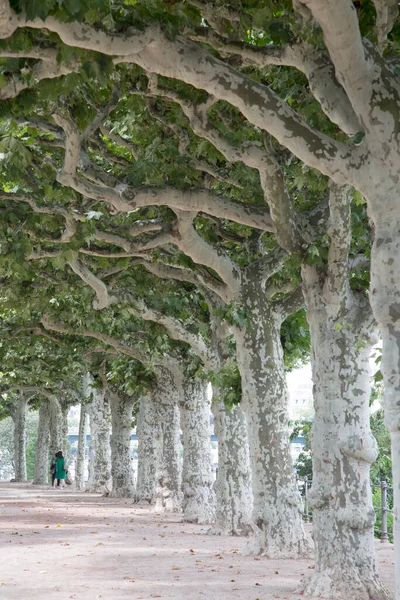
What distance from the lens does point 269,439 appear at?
1270 cm

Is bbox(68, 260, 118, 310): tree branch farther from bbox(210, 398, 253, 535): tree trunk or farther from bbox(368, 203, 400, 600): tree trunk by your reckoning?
bbox(368, 203, 400, 600): tree trunk

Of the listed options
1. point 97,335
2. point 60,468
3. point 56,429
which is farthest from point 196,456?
point 56,429

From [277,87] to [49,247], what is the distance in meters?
6.01

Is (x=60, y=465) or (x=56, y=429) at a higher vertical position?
(x=56, y=429)

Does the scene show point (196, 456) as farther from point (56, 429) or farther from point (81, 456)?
point (56, 429)

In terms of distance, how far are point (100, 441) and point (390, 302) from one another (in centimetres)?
2676

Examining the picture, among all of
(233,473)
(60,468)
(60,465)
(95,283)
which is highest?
(95,283)

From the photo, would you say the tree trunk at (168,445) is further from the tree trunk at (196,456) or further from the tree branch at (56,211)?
the tree branch at (56,211)

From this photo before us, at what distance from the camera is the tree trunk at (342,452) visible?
9086 mm

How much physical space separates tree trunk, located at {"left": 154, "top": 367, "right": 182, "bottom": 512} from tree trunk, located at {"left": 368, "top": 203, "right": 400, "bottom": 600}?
17156 mm

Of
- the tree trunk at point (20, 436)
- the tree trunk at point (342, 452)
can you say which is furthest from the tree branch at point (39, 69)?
the tree trunk at point (20, 436)

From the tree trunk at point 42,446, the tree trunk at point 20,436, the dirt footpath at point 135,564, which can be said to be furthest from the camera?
the tree trunk at point 20,436

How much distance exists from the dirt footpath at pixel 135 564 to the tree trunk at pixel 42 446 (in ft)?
96.2

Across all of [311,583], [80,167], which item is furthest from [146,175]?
[311,583]
